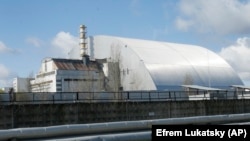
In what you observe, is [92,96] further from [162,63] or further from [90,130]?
[162,63]

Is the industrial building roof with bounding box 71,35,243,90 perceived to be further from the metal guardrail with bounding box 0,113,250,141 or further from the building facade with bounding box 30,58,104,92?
the metal guardrail with bounding box 0,113,250,141

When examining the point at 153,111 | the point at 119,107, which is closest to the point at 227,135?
the point at 119,107

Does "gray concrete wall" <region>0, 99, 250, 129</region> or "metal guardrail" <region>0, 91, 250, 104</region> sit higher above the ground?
"metal guardrail" <region>0, 91, 250, 104</region>

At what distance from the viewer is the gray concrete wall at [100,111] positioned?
2639cm

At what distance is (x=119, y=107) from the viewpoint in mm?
31422

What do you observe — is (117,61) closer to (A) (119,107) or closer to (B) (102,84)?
(B) (102,84)

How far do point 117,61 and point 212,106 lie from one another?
146 ft

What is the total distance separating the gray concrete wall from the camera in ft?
86.6

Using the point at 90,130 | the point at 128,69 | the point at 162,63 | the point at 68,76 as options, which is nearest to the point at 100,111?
the point at 90,130

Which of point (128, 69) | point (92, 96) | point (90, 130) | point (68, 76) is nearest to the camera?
point (90, 130)

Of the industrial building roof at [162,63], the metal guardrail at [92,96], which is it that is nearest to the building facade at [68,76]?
the industrial building roof at [162,63]

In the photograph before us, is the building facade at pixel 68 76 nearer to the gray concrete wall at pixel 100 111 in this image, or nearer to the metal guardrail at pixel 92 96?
the metal guardrail at pixel 92 96

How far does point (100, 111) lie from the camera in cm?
3027

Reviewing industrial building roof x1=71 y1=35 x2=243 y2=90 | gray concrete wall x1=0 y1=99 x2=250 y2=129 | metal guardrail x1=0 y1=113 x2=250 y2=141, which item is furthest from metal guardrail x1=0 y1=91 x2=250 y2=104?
industrial building roof x1=71 y1=35 x2=243 y2=90
